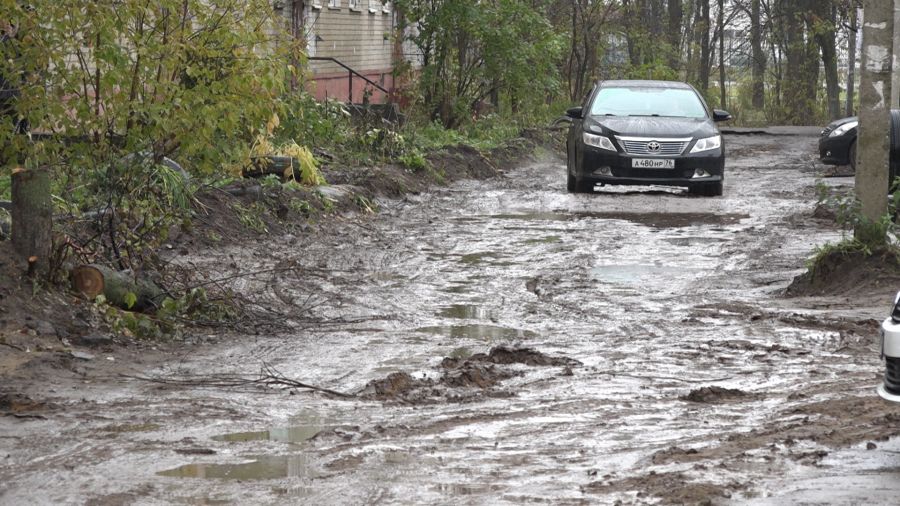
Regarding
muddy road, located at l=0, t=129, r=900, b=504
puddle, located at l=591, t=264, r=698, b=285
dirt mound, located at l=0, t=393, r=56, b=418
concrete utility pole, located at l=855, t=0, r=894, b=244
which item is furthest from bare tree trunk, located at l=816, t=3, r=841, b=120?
dirt mound, located at l=0, t=393, r=56, b=418

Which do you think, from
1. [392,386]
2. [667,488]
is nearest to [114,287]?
[392,386]

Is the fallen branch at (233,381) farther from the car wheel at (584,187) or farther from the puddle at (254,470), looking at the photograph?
the car wheel at (584,187)

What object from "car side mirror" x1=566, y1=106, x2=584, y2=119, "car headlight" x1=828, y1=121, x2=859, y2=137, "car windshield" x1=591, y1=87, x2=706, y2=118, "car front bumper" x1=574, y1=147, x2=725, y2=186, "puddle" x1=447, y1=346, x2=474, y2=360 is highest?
"car windshield" x1=591, y1=87, x2=706, y2=118

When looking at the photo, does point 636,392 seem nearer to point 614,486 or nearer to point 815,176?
point 614,486

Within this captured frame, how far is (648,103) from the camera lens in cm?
1919

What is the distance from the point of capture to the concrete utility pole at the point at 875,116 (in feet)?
34.4

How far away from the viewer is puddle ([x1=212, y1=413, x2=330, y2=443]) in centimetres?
595

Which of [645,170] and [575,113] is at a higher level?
[575,113]

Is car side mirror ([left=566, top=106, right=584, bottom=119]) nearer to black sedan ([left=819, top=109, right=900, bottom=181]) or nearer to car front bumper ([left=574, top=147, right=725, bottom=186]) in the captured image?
car front bumper ([left=574, top=147, right=725, bottom=186])

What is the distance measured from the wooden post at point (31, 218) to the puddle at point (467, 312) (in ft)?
8.96

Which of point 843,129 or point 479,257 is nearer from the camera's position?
point 479,257

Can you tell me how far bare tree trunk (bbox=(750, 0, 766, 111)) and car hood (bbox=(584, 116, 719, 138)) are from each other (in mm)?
30567

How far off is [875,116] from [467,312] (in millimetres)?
3667

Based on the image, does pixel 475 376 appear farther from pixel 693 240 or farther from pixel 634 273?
pixel 693 240
